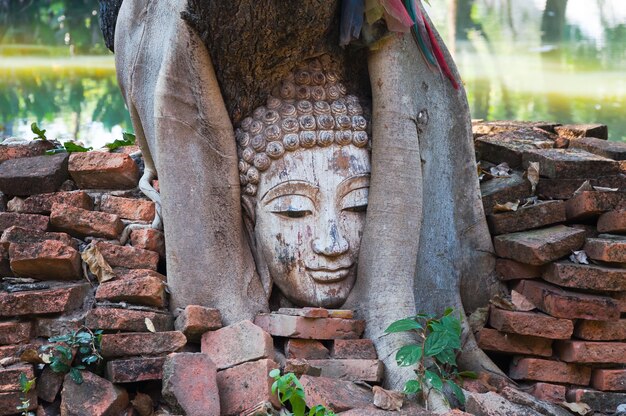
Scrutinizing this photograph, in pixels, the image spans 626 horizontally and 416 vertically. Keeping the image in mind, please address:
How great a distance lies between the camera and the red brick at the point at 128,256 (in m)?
3.50

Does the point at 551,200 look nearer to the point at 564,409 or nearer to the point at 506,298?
the point at 506,298

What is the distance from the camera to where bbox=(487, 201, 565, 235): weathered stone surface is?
3.80 m

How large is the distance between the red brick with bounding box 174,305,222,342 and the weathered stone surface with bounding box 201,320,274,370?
0.18 feet

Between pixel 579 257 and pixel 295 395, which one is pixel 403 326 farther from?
pixel 579 257

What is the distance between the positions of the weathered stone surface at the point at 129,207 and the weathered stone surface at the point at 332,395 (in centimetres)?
119

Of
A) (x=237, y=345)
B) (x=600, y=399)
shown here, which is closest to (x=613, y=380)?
(x=600, y=399)

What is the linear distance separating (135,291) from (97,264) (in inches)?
8.3

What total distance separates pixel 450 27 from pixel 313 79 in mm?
7535

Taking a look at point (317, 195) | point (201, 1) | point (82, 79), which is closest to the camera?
point (201, 1)

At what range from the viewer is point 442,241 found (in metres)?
3.81

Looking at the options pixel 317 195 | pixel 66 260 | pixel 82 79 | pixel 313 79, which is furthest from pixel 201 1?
pixel 82 79

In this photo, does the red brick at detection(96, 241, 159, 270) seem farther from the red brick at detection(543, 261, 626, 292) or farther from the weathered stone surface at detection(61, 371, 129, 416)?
the red brick at detection(543, 261, 626, 292)

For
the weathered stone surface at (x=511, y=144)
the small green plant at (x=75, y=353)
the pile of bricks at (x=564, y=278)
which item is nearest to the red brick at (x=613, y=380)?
the pile of bricks at (x=564, y=278)

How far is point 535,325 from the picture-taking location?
359cm
